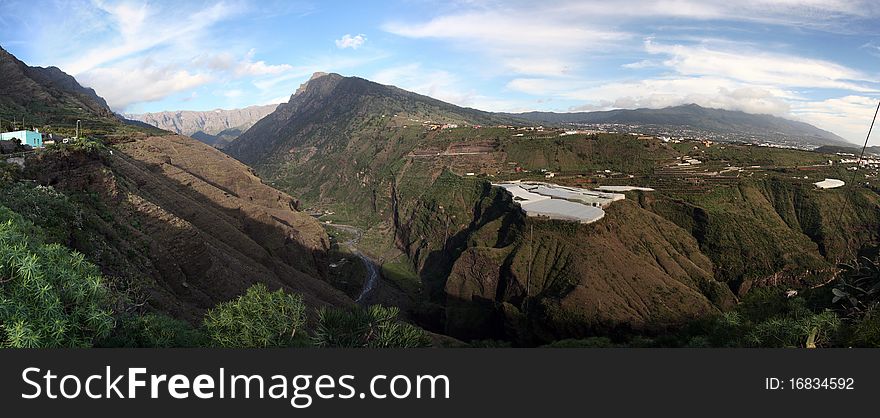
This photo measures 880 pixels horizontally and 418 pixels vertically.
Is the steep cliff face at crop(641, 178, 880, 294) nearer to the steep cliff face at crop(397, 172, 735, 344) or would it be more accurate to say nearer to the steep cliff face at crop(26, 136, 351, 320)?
the steep cliff face at crop(397, 172, 735, 344)

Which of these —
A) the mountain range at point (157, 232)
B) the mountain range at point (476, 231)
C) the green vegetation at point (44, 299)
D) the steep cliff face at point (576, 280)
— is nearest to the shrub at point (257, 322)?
the green vegetation at point (44, 299)

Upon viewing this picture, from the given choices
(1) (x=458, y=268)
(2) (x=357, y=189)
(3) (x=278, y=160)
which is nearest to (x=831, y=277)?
(1) (x=458, y=268)

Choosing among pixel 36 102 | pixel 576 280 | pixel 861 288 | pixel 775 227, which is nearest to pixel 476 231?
pixel 576 280

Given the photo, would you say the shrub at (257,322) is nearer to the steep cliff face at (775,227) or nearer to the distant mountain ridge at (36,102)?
the steep cliff face at (775,227)

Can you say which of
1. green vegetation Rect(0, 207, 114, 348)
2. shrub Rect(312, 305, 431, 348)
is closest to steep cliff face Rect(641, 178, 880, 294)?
shrub Rect(312, 305, 431, 348)

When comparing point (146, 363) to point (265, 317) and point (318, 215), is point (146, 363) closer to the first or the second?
point (265, 317)

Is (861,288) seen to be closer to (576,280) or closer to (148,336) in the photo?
(148,336)
